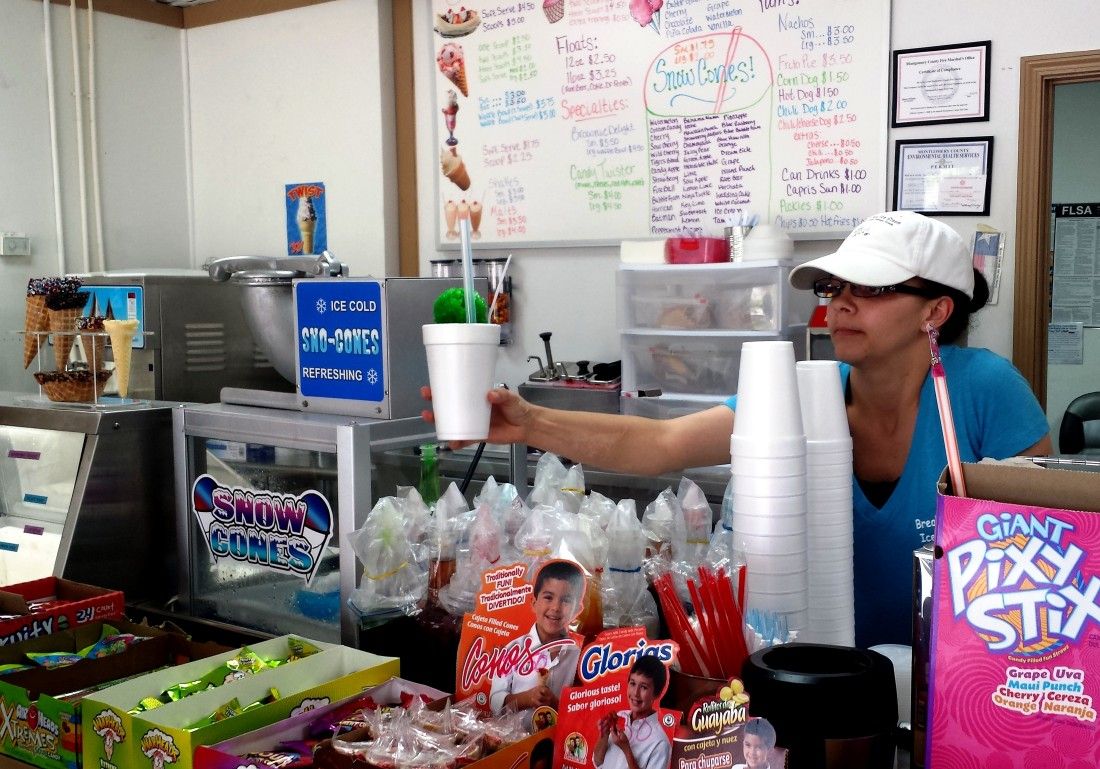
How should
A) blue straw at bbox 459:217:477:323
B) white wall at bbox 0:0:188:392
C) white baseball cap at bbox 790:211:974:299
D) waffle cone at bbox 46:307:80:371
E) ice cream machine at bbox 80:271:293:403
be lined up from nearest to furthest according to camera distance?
1. blue straw at bbox 459:217:477:323
2. white baseball cap at bbox 790:211:974:299
3. waffle cone at bbox 46:307:80:371
4. ice cream machine at bbox 80:271:293:403
5. white wall at bbox 0:0:188:392

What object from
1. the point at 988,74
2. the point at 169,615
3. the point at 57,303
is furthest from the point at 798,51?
the point at 169,615

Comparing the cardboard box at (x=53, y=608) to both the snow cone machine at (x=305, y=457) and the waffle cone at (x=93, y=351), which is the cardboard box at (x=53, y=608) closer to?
the snow cone machine at (x=305, y=457)

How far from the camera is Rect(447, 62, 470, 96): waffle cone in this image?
445cm

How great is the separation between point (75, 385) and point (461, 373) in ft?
4.79

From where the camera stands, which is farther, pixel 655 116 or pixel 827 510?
pixel 655 116

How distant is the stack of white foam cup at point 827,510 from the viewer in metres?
1.30

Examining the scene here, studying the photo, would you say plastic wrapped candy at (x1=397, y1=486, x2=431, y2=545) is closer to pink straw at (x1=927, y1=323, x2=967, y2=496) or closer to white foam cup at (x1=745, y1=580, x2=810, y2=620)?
white foam cup at (x1=745, y1=580, x2=810, y2=620)

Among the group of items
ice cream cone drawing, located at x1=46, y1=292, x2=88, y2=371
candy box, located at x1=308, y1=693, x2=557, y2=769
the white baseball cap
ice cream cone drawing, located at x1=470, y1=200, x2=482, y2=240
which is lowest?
candy box, located at x1=308, y1=693, x2=557, y2=769

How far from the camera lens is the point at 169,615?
207 cm

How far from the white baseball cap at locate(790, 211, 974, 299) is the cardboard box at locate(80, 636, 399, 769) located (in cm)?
97

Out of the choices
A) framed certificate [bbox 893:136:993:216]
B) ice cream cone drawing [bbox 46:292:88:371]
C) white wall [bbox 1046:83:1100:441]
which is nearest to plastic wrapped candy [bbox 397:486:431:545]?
ice cream cone drawing [bbox 46:292:88:371]

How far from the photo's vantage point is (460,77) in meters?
4.46

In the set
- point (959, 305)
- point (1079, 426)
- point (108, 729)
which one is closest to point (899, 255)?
point (959, 305)

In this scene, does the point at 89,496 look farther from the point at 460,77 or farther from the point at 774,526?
the point at 460,77
